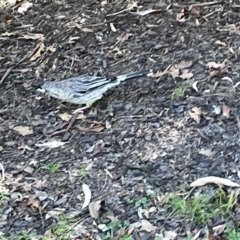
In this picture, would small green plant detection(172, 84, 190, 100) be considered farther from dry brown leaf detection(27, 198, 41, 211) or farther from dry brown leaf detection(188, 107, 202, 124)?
dry brown leaf detection(27, 198, 41, 211)

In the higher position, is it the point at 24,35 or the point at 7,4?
the point at 7,4

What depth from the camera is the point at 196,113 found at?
214 inches

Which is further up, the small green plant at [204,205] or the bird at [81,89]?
the bird at [81,89]

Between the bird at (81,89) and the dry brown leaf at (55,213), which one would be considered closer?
the dry brown leaf at (55,213)

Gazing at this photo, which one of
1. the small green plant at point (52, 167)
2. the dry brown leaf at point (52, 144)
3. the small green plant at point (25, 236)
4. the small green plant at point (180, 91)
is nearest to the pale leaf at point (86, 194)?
the small green plant at point (52, 167)

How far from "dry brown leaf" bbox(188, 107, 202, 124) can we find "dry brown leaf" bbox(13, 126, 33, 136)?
129 cm

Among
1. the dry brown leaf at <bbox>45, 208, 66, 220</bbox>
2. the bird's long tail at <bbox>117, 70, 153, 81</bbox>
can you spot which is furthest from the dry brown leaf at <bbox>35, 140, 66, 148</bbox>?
the bird's long tail at <bbox>117, 70, 153, 81</bbox>

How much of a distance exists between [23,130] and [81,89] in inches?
22.9

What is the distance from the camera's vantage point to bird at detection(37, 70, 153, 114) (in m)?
5.66

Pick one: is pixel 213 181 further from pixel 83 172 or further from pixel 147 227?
pixel 83 172

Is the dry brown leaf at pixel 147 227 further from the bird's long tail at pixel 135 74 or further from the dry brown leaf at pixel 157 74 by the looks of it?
the dry brown leaf at pixel 157 74

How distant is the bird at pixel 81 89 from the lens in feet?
18.6

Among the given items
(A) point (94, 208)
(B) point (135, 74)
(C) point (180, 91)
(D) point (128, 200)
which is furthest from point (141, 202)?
(B) point (135, 74)

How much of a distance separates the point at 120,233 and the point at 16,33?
3062 millimetres
